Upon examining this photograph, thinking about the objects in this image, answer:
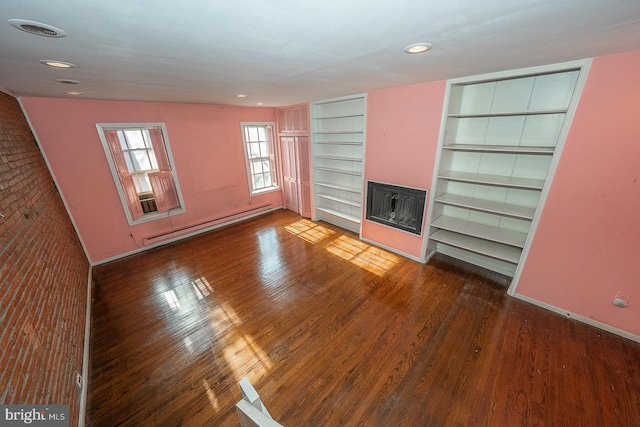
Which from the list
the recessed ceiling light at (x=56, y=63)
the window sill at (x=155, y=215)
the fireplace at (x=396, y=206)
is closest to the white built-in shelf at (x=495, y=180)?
the fireplace at (x=396, y=206)

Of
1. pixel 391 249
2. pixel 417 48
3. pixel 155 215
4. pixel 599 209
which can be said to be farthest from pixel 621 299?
pixel 155 215

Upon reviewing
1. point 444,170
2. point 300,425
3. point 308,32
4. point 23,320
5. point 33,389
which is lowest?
point 300,425

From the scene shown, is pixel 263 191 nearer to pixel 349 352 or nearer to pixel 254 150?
pixel 254 150

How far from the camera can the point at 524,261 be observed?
2.69 m

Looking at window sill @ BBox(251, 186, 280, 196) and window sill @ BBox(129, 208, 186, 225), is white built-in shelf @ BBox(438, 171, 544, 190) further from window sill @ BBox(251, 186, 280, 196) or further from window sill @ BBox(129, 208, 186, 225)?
window sill @ BBox(129, 208, 186, 225)

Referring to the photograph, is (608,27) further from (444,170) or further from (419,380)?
(419,380)

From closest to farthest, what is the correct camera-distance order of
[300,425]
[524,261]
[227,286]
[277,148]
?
[300,425]
[524,261]
[227,286]
[277,148]

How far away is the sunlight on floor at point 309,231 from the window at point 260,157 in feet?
4.36

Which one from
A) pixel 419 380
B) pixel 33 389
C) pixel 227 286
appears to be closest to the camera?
pixel 33 389

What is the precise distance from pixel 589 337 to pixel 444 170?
2257mm

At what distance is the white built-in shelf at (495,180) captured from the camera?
2.52 metres

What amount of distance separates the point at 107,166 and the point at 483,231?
5631mm

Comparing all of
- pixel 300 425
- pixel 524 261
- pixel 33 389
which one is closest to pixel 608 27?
pixel 524 261

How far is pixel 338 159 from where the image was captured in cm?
446
